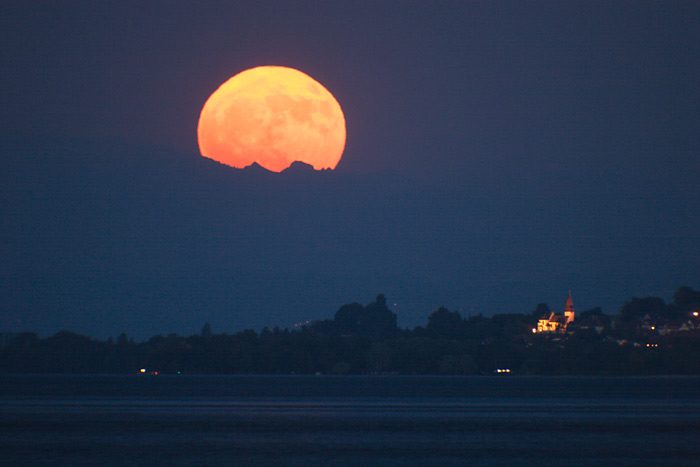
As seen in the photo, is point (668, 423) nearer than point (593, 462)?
No

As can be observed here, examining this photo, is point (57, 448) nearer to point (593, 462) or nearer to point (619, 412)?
point (593, 462)

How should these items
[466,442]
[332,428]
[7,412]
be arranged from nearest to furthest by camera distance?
[466,442]
[332,428]
[7,412]

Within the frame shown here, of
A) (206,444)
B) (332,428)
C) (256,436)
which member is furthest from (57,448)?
(332,428)

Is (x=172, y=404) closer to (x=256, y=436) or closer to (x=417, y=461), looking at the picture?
(x=256, y=436)

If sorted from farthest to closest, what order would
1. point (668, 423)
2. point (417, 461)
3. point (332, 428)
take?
point (668, 423)
point (332, 428)
point (417, 461)

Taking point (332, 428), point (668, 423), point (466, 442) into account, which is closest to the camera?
point (466, 442)

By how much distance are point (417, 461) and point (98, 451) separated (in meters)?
19.1

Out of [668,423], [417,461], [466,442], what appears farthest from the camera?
[668,423]

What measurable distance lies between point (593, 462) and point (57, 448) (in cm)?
3139

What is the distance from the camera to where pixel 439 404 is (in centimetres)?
10188

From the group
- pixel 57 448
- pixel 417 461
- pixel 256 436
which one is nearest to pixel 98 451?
pixel 57 448

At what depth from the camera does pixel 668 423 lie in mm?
72750

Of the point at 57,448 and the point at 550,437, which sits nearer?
the point at 57,448

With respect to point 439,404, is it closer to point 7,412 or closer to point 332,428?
point 332,428
